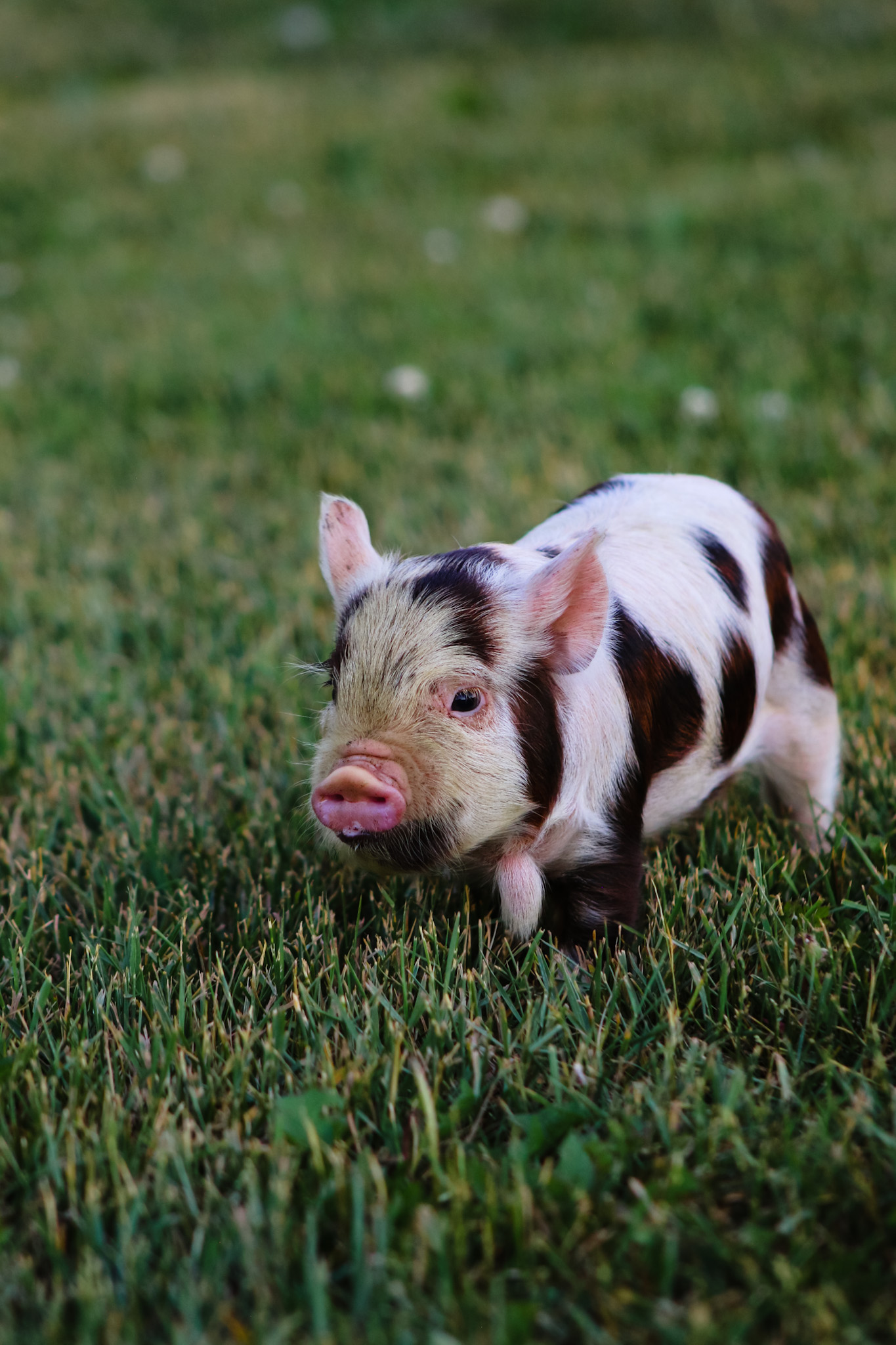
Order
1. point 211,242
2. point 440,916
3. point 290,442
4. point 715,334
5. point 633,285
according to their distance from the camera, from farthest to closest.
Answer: point 211,242, point 633,285, point 715,334, point 290,442, point 440,916

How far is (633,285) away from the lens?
6.19 m

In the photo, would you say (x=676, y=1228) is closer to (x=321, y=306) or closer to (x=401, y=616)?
(x=401, y=616)

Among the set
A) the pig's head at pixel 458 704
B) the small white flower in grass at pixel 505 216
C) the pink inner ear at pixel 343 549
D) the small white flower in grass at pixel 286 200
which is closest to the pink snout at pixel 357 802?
the pig's head at pixel 458 704

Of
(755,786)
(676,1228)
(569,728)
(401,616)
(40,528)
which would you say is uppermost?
(401,616)

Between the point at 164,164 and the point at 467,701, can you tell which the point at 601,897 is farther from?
the point at 164,164

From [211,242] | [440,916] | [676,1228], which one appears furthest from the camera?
[211,242]

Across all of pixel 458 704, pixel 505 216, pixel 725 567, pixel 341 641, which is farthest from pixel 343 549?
pixel 505 216

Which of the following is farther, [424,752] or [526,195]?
[526,195]

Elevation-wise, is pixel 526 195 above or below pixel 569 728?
below

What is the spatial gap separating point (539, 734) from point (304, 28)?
13432mm

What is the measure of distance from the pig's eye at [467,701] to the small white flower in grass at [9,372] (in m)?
4.70

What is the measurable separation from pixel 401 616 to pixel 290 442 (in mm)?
3195

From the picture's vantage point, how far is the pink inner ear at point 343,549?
198 cm

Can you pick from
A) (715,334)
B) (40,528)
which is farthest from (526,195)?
(40,528)
